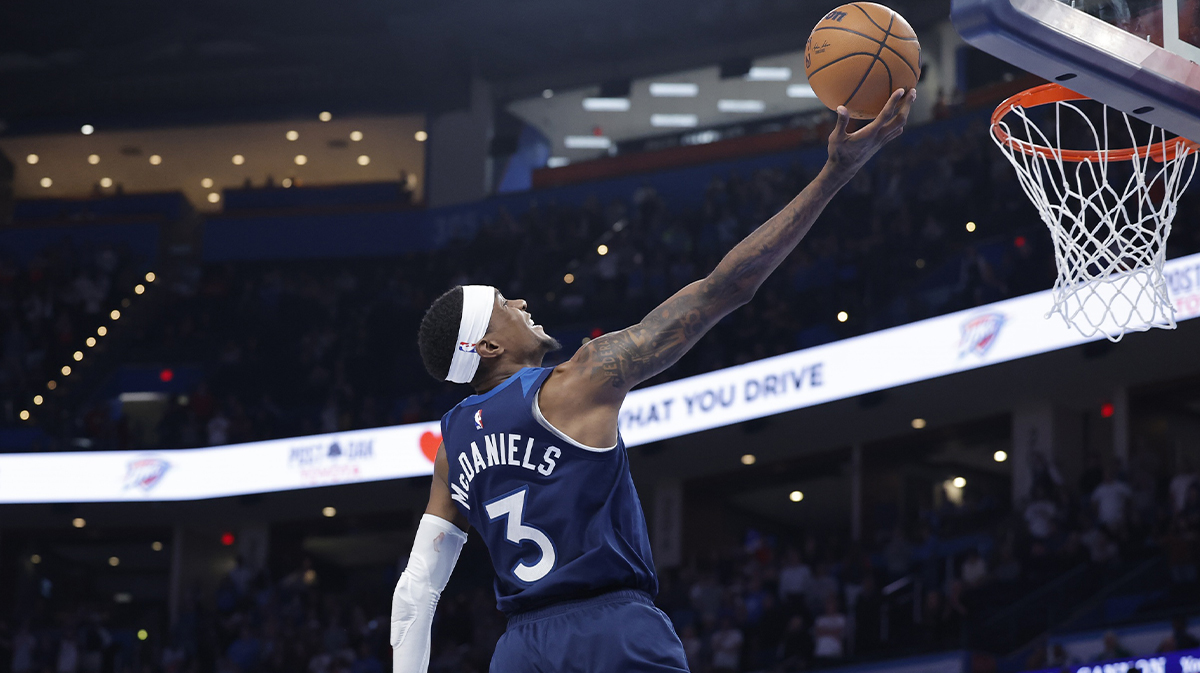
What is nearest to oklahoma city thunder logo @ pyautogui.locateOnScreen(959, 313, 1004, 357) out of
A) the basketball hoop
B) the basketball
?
the basketball hoop

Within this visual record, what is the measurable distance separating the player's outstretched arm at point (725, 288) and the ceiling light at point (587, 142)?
1966cm

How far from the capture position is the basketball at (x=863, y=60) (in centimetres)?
354

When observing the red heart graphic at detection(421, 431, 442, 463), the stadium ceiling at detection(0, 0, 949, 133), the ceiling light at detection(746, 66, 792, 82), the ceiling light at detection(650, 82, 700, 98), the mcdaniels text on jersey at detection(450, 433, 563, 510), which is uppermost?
the stadium ceiling at detection(0, 0, 949, 133)

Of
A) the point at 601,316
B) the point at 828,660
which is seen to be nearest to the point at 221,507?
the point at 601,316

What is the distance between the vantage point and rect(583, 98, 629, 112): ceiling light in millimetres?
22031

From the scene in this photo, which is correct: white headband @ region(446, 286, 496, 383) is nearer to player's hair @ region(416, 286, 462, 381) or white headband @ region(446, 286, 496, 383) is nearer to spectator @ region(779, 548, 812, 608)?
player's hair @ region(416, 286, 462, 381)

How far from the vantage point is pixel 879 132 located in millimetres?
2771

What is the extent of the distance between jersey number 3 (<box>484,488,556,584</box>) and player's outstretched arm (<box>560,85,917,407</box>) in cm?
30

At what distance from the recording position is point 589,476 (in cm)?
281

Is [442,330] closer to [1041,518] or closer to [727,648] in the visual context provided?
[1041,518]

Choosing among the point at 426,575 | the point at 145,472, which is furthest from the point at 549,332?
the point at 426,575

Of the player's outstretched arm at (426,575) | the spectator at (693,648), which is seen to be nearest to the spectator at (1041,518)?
the spectator at (693,648)

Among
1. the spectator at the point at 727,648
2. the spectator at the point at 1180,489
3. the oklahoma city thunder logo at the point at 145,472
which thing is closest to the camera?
the spectator at the point at 1180,489

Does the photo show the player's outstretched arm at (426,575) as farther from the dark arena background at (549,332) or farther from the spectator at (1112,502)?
the spectator at (1112,502)
